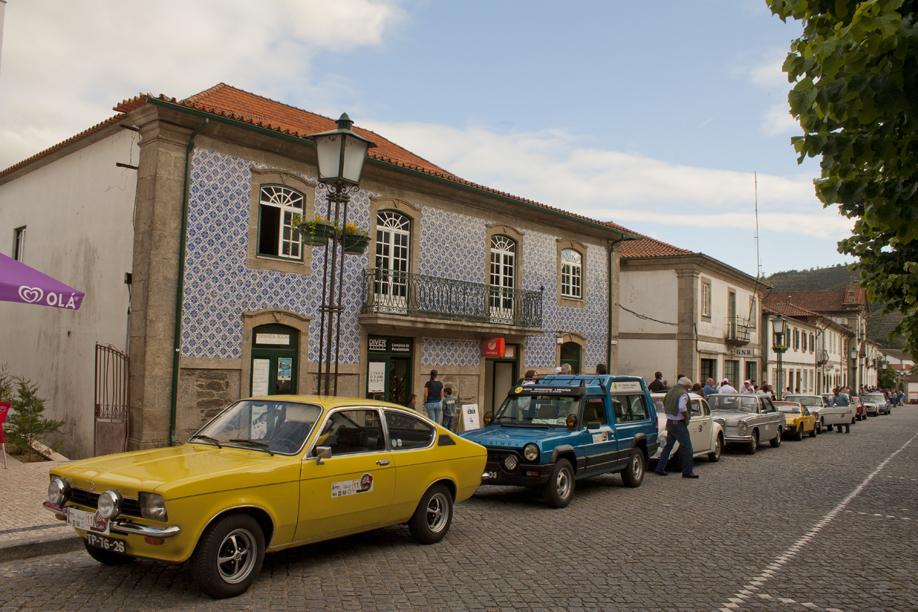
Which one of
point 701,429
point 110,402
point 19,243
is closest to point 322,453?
point 110,402

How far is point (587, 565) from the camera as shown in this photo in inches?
289

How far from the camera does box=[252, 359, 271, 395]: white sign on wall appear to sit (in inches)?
589

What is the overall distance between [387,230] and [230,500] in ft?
40.1

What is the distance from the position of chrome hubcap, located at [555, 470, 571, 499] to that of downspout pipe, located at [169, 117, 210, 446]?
22.6 ft

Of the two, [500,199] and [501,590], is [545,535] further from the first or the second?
[500,199]

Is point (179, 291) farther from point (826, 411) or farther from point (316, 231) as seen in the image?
point (826, 411)

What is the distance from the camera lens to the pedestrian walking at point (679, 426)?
1374 cm

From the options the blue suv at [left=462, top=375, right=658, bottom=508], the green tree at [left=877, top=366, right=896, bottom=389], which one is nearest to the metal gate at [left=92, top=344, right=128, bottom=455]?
the blue suv at [left=462, top=375, right=658, bottom=508]

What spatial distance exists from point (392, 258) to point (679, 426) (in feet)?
24.6

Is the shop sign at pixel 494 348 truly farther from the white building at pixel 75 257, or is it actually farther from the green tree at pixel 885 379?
the green tree at pixel 885 379

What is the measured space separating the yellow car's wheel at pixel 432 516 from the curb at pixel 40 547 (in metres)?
3.27

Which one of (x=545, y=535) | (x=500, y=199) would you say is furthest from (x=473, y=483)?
(x=500, y=199)

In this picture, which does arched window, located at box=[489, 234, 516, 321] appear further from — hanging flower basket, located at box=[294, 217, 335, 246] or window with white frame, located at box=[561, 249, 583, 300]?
hanging flower basket, located at box=[294, 217, 335, 246]

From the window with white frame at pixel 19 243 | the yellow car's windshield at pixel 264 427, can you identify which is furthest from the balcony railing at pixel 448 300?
the yellow car's windshield at pixel 264 427
